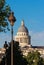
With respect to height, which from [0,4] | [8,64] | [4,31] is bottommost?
[8,64]

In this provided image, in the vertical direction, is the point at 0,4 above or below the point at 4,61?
above

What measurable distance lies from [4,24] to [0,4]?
5.36 feet

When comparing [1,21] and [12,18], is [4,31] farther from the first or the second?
[12,18]

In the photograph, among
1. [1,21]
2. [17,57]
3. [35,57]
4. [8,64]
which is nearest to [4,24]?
[1,21]

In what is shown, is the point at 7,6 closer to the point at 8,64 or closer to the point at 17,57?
the point at 8,64

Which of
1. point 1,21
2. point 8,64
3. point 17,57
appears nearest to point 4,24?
point 1,21

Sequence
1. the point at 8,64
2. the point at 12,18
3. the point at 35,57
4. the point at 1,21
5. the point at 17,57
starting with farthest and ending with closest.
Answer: the point at 35,57 → the point at 17,57 → the point at 8,64 → the point at 1,21 → the point at 12,18

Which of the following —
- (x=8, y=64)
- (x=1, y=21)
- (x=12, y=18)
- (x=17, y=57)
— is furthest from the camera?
(x=17, y=57)

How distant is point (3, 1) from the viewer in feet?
115

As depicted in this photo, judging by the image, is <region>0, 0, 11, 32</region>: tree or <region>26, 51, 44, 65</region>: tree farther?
<region>26, 51, 44, 65</region>: tree

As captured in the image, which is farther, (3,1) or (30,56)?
(30,56)

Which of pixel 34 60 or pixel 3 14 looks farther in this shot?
pixel 34 60

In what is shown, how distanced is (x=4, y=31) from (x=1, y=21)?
83 centimetres

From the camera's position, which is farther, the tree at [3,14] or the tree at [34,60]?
the tree at [34,60]
